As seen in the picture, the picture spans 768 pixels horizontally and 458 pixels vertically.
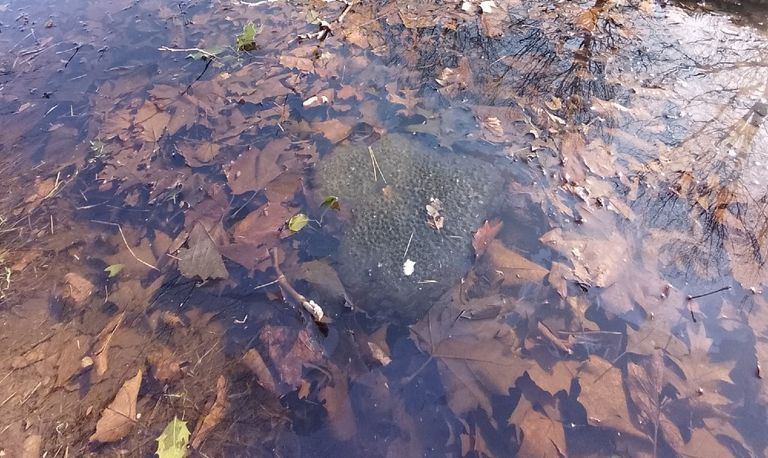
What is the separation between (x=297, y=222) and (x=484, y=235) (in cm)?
106

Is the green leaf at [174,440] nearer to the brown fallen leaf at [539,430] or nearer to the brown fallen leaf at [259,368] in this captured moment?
the brown fallen leaf at [259,368]

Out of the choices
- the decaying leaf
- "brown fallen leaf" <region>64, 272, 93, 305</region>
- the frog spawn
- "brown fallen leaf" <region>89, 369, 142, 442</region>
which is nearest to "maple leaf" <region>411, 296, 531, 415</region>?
the frog spawn

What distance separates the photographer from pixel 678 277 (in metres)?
2.19

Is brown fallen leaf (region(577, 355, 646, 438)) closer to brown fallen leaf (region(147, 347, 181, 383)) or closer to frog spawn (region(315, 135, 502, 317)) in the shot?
frog spawn (region(315, 135, 502, 317))

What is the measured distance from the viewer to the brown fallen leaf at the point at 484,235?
2391 mm

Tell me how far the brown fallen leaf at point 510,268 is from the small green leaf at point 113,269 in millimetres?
2019

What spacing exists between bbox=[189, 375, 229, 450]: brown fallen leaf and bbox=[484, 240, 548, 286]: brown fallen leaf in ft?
Result: 4.66

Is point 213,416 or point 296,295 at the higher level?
point 296,295

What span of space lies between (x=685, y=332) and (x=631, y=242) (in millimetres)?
508

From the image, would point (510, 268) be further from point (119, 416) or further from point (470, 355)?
point (119, 416)

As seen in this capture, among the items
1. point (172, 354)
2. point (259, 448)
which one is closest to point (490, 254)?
point (259, 448)

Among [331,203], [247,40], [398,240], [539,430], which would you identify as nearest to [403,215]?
[398,240]

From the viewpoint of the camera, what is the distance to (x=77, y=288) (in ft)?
7.91

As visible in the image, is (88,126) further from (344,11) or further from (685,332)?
(685,332)
